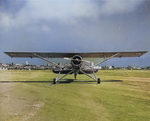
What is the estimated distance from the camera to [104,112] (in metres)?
2.89

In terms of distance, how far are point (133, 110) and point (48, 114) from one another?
226 cm

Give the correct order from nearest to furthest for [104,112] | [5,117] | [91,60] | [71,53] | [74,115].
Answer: [5,117] → [74,115] → [104,112] → [71,53] → [91,60]

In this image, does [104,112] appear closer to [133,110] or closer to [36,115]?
[133,110]

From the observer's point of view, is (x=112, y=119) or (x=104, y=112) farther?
(x=104, y=112)

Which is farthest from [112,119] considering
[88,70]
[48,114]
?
[88,70]

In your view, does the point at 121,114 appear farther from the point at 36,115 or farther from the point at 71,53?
the point at 71,53

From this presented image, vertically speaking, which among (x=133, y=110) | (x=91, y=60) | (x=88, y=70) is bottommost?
(x=133, y=110)

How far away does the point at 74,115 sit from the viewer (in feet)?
8.81

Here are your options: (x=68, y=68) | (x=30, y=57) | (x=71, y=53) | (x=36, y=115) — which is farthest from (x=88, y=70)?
(x=36, y=115)

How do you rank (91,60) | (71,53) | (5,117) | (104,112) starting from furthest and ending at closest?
(91,60) → (71,53) → (104,112) → (5,117)

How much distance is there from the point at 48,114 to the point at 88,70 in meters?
7.94

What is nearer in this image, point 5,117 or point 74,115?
point 5,117

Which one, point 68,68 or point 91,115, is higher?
point 68,68

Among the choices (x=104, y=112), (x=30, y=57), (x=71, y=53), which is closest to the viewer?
(x=104, y=112)
